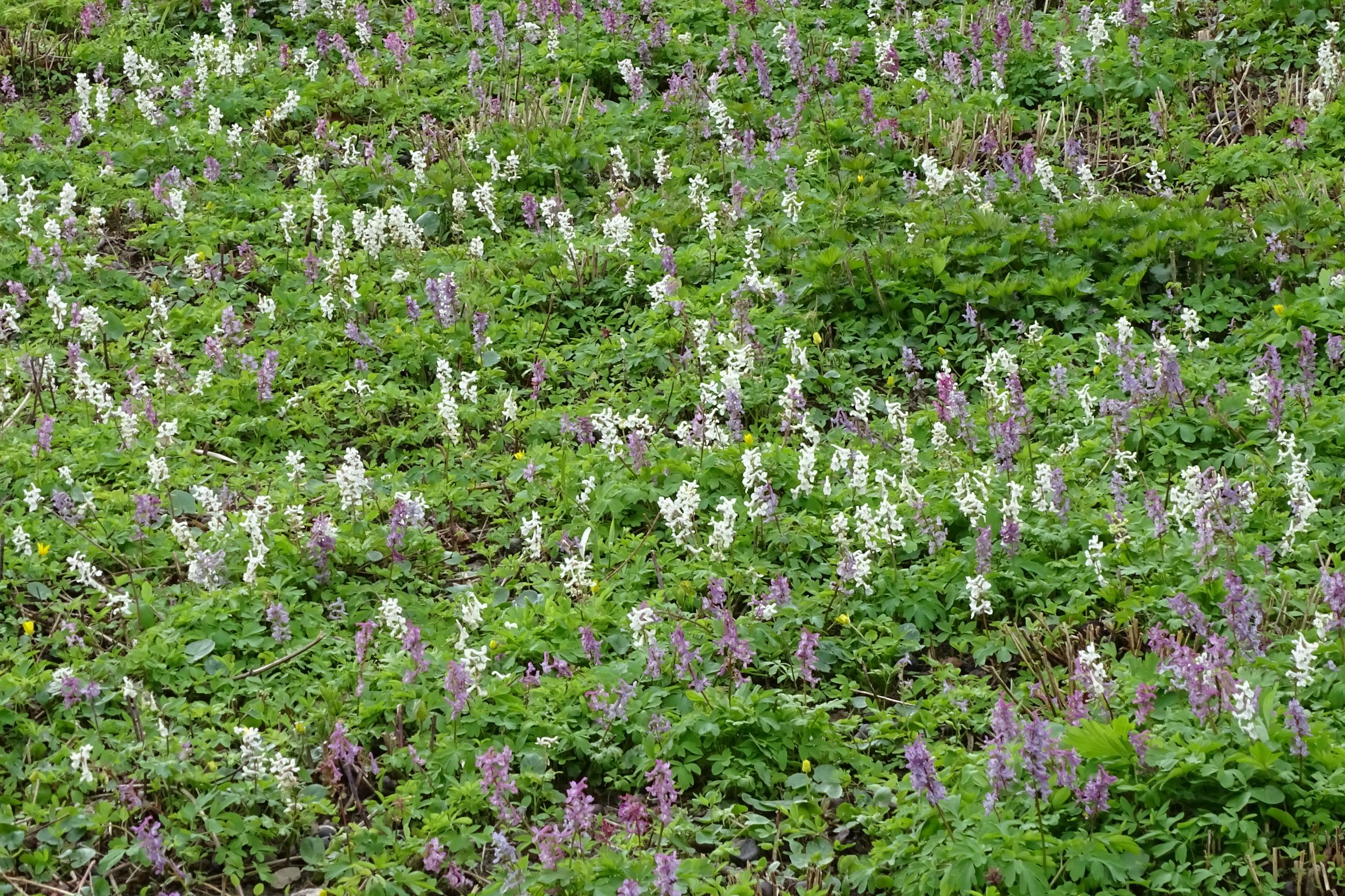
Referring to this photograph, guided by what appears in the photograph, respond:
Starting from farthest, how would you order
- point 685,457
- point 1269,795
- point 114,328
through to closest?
point 114,328 → point 685,457 → point 1269,795

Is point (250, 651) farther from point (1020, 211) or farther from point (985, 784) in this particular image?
point (1020, 211)

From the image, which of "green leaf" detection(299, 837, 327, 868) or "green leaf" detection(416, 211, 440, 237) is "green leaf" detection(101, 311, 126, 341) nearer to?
"green leaf" detection(416, 211, 440, 237)

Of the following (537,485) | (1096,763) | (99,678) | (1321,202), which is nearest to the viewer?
(1096,763)

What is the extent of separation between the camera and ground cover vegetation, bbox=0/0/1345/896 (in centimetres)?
434

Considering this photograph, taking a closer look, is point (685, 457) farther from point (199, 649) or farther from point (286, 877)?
point (286, 877)

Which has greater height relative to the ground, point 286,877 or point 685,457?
point 685,457

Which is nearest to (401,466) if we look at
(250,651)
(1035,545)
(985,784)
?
(250,651)

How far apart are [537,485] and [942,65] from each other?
19.1 ft

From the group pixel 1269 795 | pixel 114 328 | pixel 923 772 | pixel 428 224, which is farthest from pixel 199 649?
pixel 428 224

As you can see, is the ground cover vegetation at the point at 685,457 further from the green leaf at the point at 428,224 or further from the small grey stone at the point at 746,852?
the green leaf at the point at 428,224

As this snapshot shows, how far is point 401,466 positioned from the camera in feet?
22.3

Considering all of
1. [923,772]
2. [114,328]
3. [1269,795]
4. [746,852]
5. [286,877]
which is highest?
[1269,795]

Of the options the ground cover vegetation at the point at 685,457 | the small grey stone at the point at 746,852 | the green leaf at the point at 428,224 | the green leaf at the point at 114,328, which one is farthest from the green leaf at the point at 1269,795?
the green leaf at the point at 114,328

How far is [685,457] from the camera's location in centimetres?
640
